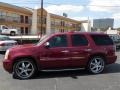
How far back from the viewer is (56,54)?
970 centimetres

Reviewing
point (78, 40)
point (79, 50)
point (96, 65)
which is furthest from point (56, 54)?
point (96, 65)

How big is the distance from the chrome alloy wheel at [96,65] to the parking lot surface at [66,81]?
0.81 feet

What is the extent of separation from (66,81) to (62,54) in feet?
4.10

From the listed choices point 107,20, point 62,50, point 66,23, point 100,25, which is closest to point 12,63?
point 62,50

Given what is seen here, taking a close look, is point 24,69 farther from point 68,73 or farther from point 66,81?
point 68,73

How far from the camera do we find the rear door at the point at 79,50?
9.95 m

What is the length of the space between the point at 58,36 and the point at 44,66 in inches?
49.8

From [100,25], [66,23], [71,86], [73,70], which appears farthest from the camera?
[100,25]

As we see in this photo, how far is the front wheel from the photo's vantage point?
9500 mm

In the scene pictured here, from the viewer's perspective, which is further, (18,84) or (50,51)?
(50,51)

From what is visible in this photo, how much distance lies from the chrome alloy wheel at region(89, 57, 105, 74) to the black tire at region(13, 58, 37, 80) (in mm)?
2287

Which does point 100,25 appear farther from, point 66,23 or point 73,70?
point 73,70

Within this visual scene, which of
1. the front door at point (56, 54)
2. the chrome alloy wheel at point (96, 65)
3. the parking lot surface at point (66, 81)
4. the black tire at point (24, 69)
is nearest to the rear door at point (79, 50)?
the front door at point (56, 54)

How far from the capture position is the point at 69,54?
32.4 ft
